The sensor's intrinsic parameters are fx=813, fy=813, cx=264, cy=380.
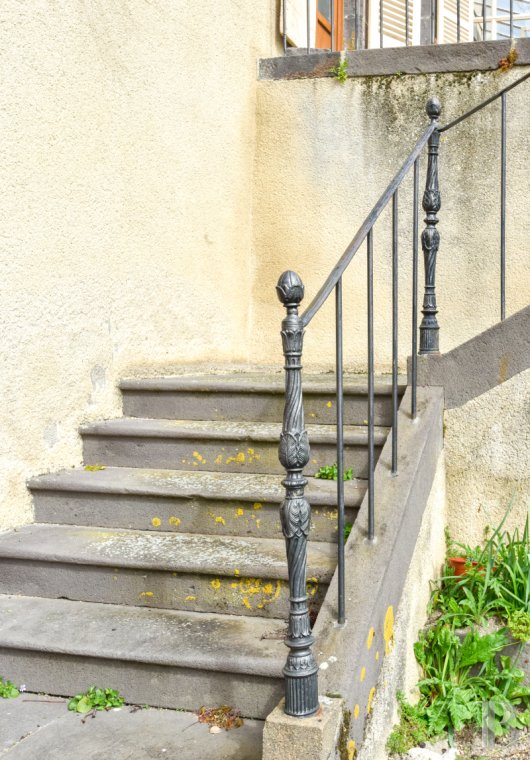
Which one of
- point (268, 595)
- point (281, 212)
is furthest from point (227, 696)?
point (281, 212)

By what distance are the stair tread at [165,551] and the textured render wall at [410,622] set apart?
326 millimetres

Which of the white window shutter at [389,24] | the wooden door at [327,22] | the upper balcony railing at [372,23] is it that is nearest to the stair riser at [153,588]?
the upper balcony railing at [372,23]

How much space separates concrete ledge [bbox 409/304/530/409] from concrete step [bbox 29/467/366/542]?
1.90ft

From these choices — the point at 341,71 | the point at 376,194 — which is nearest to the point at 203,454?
the point at 376,194

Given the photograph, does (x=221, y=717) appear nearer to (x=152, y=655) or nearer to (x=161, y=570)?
(x=152, y=655)

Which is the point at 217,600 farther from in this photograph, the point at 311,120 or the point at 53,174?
the point at 311,120

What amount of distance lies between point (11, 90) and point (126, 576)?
71.6 inches

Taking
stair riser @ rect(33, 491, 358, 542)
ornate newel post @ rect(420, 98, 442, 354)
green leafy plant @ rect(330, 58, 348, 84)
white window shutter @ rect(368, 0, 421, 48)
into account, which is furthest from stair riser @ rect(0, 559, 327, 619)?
white window shutter @ rect(368, 0, 421, 48)

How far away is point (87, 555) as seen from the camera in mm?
2781

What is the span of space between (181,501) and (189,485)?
0.09 metres

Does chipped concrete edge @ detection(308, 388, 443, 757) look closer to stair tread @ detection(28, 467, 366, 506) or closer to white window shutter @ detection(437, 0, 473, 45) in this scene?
stair tread @ detection(28, 467, 366, 506)

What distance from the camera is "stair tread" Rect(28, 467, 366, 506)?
2881 mm

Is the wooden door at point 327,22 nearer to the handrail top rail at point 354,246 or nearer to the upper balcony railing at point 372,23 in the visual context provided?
the upper balcony railing at point 372,23

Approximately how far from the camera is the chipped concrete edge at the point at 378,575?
2148mm
